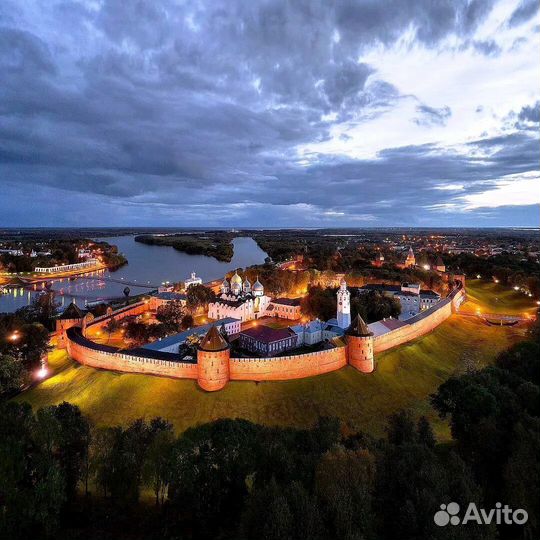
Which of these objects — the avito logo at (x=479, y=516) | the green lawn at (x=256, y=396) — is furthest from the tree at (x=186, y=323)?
the avito logo at (x=479, y=516)

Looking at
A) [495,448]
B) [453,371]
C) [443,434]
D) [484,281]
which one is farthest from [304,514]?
[484,281]

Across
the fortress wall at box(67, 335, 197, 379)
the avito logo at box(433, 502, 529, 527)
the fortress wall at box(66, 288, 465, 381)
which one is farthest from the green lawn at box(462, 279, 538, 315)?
the avito logo at box(433, 502, 529, 527)

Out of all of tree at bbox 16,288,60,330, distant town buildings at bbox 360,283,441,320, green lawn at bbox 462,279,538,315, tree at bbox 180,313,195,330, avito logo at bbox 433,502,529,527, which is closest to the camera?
avito logo at bbox 433,502,529,527

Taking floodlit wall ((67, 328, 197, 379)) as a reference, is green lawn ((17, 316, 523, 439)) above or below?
below

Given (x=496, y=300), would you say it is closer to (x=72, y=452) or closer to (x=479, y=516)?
(x=479, y=516)

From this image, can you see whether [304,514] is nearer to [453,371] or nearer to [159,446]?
[159,446]

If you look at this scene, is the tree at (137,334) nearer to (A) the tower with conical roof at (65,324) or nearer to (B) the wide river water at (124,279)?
(A) the tower with conical roof at (65,324)

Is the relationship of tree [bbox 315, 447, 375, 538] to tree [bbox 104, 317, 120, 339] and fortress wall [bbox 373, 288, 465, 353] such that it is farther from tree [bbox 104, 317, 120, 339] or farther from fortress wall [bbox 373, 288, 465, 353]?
tree [bbox 104, 317, 120, 339]
